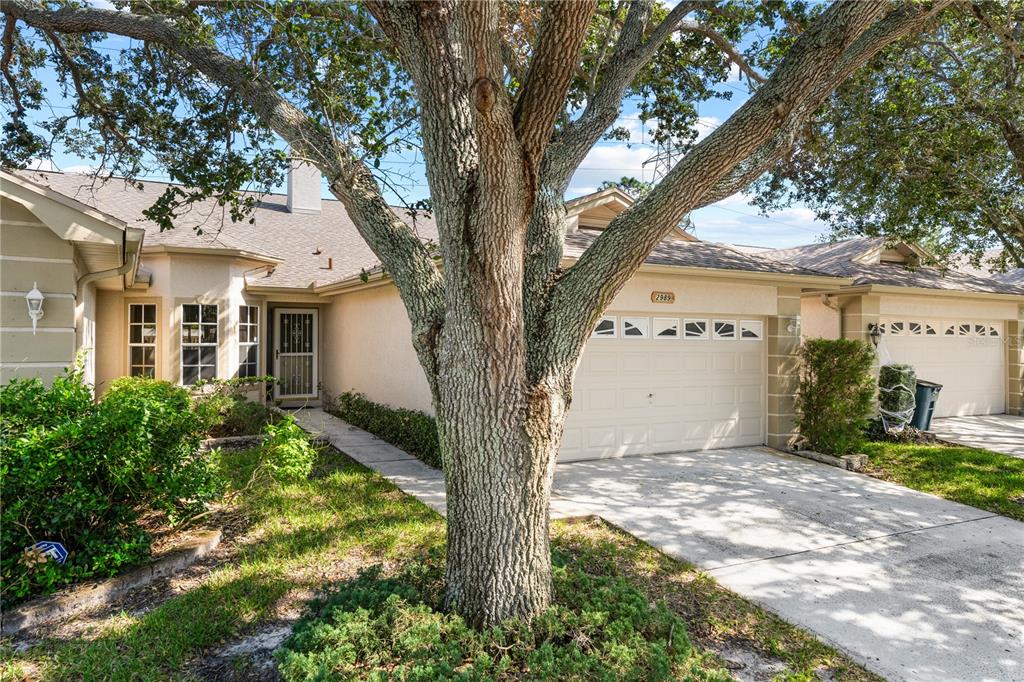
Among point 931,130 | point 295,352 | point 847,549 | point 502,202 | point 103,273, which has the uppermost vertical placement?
point 931,130

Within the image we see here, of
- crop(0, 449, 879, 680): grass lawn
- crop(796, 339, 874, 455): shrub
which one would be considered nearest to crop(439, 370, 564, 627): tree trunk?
crop(0, 449, 879, 680): grass lawn

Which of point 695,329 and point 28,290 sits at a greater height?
point 28,290

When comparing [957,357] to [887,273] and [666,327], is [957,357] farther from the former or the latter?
[666,327]

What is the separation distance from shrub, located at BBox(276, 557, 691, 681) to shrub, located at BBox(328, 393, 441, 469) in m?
3.90

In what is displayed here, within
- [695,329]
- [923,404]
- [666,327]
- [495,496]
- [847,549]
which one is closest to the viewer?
[495,496]

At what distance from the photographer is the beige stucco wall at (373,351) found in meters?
10.0

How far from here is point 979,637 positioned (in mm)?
3893

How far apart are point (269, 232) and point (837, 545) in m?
14.3

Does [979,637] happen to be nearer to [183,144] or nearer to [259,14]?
[259,14]

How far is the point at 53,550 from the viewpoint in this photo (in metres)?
4.15

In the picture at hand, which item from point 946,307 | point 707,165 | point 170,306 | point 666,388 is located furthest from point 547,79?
point 946,307

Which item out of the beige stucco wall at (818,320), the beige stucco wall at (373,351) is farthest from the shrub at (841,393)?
the beige stucco wall at (373,351)

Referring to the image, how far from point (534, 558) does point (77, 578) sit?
3.38m

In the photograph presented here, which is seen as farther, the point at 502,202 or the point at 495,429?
the point at 495,429
